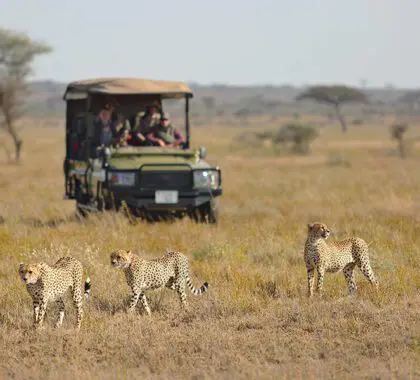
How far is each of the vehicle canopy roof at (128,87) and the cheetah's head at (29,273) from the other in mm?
7205

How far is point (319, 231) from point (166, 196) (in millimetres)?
4918

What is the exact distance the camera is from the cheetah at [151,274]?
309 inches

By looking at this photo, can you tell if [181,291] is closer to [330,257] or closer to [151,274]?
[151,274]

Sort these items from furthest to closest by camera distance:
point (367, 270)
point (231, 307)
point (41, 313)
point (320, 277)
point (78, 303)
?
point (367, 270) < point (320, 277) < point (231, 307) < point (78, 303) < point (41, 313)

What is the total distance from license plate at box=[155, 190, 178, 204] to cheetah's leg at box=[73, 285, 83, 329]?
5.37 m

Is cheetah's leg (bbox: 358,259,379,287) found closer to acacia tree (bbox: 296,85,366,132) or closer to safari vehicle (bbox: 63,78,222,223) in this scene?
safari vehicle (bbox: 63,78,222,223)

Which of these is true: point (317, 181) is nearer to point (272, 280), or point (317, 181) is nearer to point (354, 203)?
point (354, 203)

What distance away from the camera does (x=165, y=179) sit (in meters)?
13.2

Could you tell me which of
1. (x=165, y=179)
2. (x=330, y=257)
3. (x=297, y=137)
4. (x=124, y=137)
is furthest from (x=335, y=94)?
(x=330, y=257)

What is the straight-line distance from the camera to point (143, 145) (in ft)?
48.0

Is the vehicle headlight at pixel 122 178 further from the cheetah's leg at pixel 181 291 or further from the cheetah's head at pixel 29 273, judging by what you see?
the cheetah's head at pixel 29 273

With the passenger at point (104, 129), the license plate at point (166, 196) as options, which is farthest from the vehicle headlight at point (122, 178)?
the passenger at point (104, 129)

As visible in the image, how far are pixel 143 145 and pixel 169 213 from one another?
4.82 feet

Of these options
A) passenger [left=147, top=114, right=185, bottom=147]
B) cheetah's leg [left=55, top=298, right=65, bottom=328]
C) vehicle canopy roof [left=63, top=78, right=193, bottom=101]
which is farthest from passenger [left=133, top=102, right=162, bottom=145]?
cheetah's leg [left=55, top=298, right=65, bottom=328]
